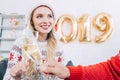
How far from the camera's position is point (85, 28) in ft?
9.27

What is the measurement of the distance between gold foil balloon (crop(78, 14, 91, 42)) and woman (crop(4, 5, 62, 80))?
1.92 meters

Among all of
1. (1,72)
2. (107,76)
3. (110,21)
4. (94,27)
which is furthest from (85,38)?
(107,76)

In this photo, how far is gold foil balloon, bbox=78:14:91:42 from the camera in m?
2.80

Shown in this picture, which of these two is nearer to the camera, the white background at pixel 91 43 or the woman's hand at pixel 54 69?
the woman's hand at pixel 54 69

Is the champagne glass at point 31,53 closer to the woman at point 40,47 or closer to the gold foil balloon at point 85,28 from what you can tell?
the woman at point 40,47

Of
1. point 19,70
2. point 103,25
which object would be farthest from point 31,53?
point 103,25

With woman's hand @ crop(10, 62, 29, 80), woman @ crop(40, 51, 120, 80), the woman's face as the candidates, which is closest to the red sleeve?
woman @ crop(40, 51, 120, 80)

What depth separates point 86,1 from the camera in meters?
2.88

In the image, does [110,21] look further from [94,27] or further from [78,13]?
[78,13]

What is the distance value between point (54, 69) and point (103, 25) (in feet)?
7.38

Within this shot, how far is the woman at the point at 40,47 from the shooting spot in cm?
63

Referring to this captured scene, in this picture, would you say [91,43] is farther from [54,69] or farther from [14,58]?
[54,69]

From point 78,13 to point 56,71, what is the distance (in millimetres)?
2335

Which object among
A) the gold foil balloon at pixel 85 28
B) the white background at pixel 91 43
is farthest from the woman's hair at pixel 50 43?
the gold foil balloon at pixel 85 28
